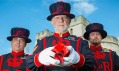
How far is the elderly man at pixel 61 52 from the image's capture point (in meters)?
4.12

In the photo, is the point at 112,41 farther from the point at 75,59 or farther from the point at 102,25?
the point at 75,59

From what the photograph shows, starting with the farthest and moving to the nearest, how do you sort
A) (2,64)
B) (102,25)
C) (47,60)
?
(102,25) < (2,64) < (47,60)

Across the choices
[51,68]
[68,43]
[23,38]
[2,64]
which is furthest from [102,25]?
[51,68]

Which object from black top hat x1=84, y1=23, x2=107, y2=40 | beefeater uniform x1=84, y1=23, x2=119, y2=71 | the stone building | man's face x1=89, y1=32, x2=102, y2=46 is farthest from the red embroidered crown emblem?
the stone building

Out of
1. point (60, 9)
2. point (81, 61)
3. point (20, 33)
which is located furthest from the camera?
point (20, 33)

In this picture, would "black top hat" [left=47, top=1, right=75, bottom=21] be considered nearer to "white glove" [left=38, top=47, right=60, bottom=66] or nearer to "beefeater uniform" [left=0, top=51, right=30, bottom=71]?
"white glove" [left=38, top=47, right=60, bottom=66]

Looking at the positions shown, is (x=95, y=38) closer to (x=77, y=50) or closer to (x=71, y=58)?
(x=77, y=50)

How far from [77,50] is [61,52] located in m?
0.55

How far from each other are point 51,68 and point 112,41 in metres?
32.0

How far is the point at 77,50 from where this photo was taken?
15.2ft

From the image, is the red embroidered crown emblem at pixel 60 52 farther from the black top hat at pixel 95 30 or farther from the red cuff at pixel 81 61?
the black top hat at pixel 95 30

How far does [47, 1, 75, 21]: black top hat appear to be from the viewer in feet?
15.8

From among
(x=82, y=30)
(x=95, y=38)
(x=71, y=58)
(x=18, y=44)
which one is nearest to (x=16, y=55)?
Answer: (x=18, y=44)

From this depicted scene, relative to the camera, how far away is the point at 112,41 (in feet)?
117
